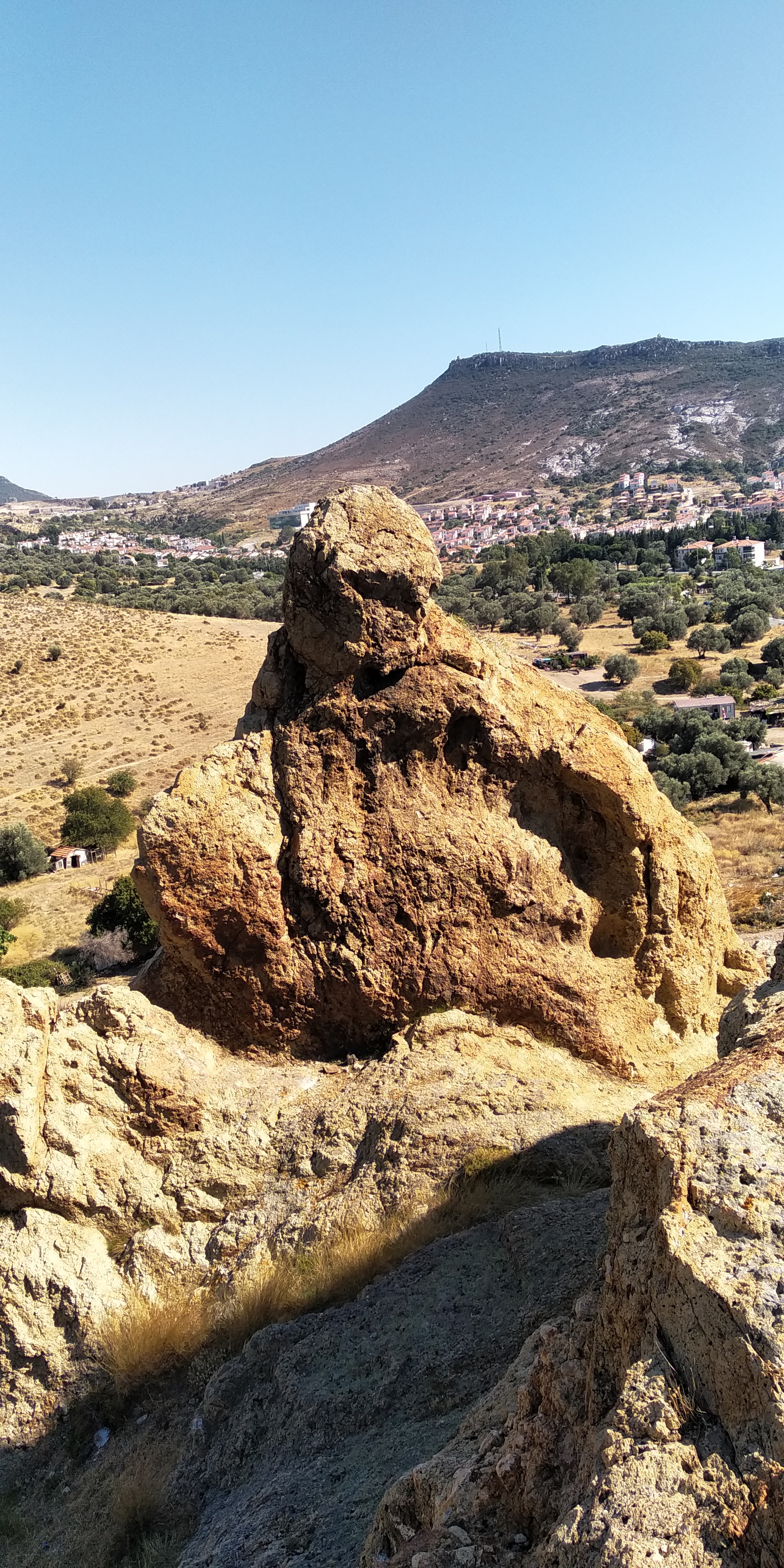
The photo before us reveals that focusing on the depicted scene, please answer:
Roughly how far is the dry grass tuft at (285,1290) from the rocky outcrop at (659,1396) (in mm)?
2048

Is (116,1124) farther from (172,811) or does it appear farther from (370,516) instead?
(370,516)

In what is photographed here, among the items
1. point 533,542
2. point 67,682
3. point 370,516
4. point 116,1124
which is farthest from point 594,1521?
point 533,542

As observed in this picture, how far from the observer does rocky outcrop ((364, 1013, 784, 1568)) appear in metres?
2.52

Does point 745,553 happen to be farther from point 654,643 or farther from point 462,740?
point 462,740

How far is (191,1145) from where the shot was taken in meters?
6.22

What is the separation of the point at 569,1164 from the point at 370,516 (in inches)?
185

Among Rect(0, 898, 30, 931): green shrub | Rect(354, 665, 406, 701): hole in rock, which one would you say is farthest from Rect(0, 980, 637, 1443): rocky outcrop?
Rect(0, 898, 30, 931): green shrub

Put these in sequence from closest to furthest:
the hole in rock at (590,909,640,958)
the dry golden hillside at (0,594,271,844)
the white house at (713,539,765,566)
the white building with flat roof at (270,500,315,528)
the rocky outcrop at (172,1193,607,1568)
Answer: the rocky outcrop at (172,1193,607,1568), the hole in rock at (590,909,640,958), the dry golden hillside at (0,594,271,844), the white house at (713,539,765,566), the white building with flat roof at (270,500,315,528)

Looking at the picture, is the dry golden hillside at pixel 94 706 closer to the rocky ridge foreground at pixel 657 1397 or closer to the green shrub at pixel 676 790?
the green shrub at pixel 676 790

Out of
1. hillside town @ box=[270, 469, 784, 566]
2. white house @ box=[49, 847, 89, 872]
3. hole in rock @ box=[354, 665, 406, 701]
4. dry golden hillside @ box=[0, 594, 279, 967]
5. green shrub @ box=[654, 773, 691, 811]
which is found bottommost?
green shrub @ box=[654, 773, 691, 811]

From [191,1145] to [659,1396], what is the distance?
4.09 m

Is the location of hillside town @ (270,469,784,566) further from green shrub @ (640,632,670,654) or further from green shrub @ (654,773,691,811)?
green shrub @ (654,773,691,811)

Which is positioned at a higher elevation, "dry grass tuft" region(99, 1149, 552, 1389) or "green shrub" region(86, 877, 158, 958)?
"dry grass tuft" region(99, 1149, 552, 1389)

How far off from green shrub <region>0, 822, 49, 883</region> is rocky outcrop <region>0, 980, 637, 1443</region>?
24.4 meters
